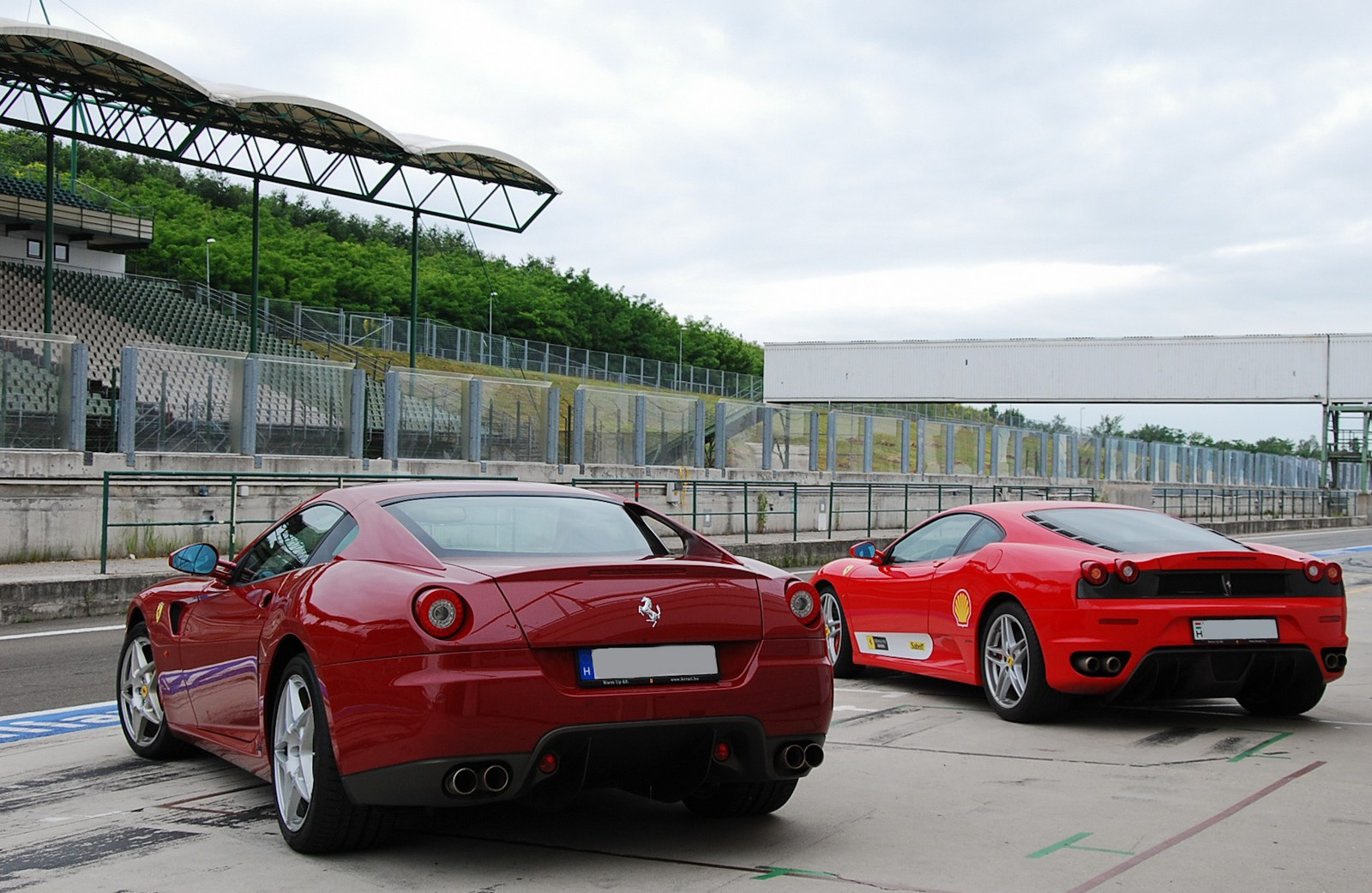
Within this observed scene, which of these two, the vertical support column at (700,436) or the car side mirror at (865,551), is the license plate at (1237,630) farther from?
the vertical support column at (700,436)

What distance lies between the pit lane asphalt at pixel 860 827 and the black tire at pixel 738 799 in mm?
62

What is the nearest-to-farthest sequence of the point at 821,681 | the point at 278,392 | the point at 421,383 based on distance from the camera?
the point at 821,681, the point at 278,392, the point at 421,383

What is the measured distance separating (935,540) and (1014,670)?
140cm

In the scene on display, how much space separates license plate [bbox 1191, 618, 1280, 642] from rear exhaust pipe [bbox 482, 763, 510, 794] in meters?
4.37

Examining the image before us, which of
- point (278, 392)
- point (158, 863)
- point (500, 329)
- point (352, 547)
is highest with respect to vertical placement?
point (500, 329)

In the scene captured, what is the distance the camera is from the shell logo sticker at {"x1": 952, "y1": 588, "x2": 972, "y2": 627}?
834cm

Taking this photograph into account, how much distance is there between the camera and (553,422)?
1103 inches

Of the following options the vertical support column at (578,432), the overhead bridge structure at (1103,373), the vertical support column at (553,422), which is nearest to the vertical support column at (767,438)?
the vertical support column at (578,432)

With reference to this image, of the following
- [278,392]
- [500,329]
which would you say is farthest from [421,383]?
[500,329]

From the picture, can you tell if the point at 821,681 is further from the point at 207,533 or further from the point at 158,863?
the point at 207,533

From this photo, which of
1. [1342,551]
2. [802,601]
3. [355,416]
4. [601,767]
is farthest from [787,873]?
[1342,551]

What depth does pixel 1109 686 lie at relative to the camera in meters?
7.41

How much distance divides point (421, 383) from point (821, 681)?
21.2 metres

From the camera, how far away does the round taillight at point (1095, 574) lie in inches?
293
